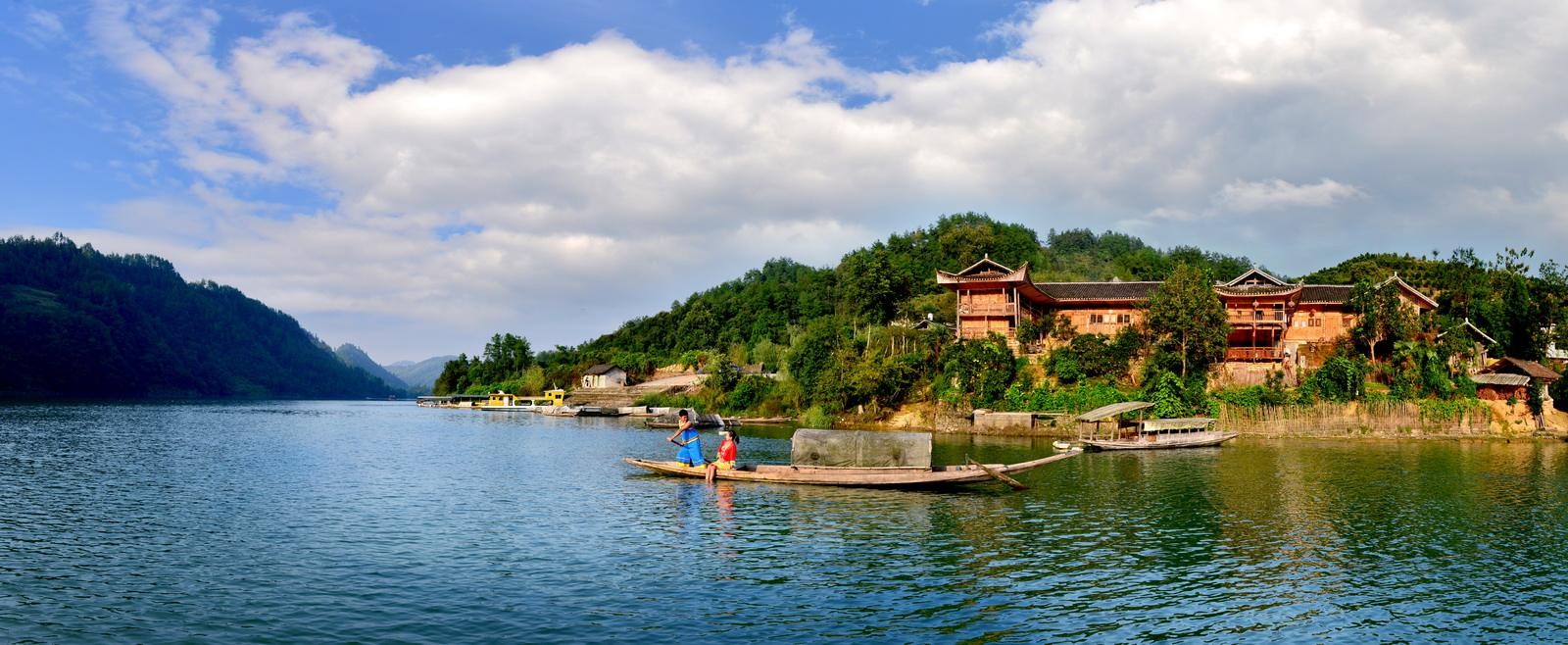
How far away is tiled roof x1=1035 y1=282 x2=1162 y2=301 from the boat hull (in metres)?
19.9

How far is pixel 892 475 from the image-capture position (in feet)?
91.5

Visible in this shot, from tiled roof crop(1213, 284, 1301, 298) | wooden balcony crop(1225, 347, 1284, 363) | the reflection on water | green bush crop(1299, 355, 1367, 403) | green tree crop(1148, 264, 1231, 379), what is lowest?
the reflection on water

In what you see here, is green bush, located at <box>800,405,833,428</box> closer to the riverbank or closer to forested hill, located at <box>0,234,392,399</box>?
the riverbank

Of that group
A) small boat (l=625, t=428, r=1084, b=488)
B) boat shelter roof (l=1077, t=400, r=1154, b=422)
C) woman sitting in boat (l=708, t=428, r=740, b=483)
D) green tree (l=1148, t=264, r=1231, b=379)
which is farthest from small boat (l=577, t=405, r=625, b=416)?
small boat (l=625, t=428, r=1084, b=488)

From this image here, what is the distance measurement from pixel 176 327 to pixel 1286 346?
208m

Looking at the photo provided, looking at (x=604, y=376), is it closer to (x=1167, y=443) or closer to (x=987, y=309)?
(x=987, y=309)

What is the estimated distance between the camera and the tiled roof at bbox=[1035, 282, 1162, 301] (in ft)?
216

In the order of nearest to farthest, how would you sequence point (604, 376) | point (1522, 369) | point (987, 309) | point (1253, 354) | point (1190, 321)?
point (1522, 369) < point (1190, 321) < point (1253, 354) < point (987, 309) < point (604, 376)

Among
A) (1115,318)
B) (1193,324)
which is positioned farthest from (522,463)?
(1115,318)

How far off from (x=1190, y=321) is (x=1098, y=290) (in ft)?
39.1

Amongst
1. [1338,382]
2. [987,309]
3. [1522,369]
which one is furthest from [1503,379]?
[987,309]

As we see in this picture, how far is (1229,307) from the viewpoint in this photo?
6075 centimetres

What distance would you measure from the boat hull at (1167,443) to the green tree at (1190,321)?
9465mm

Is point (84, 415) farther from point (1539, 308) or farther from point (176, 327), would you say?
point (176, 327)
